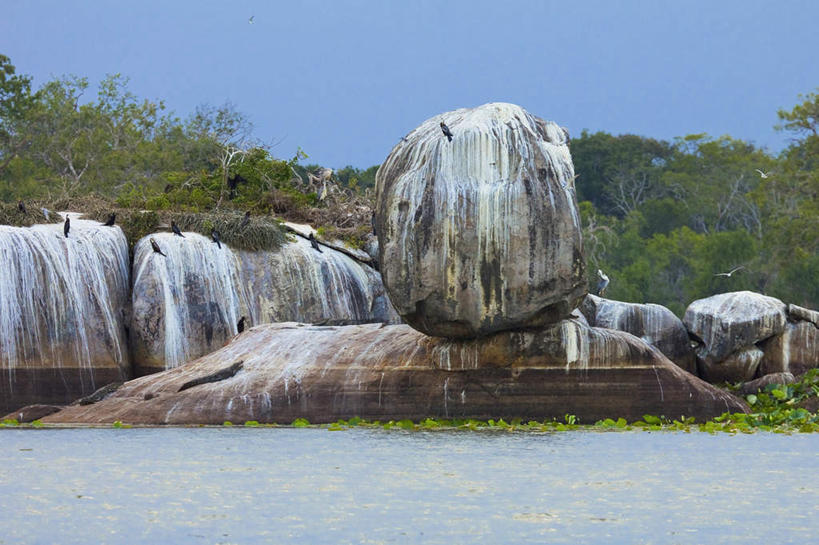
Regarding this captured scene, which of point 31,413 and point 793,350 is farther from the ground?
point 793,350

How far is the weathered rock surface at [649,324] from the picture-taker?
29219 millimetres

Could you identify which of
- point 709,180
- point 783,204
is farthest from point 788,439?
point 709,180

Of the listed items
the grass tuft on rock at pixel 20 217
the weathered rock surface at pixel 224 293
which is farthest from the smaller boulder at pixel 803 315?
the grass tuft on rock at pixel 20 217

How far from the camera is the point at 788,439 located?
57.7ft

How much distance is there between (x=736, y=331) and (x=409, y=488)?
17692mm

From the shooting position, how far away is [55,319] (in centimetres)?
2444

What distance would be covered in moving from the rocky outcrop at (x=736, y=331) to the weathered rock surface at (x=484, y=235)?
937cm

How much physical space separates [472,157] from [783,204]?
3134 cm

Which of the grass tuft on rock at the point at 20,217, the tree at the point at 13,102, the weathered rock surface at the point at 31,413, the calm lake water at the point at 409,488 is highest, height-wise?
the tree at the point at 13,102

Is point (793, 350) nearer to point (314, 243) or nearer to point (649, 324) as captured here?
point (649, 324)

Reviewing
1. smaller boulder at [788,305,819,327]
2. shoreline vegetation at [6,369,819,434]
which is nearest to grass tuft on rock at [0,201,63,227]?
shoreline vegetation at [6,369,819,434]

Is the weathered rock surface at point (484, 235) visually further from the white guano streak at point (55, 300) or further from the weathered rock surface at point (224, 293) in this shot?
the white guano streak at point (55, 300)

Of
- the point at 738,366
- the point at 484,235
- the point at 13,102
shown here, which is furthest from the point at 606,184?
the point at 484,235

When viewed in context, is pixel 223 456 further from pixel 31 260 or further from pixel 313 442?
pixel 31 260
